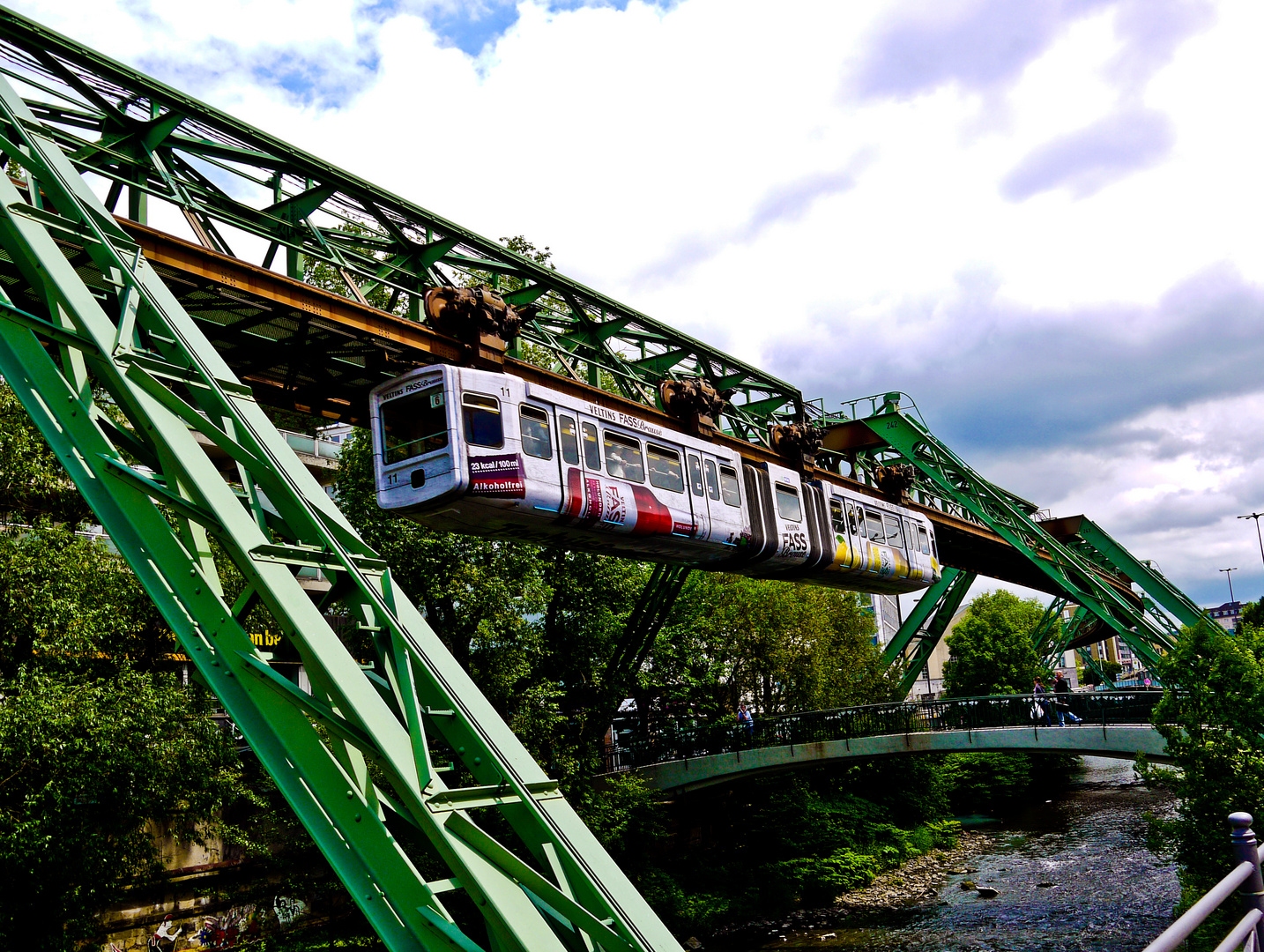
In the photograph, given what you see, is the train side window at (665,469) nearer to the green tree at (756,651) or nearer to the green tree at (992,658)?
the green tree at (756,651)

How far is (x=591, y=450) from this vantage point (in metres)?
15.7

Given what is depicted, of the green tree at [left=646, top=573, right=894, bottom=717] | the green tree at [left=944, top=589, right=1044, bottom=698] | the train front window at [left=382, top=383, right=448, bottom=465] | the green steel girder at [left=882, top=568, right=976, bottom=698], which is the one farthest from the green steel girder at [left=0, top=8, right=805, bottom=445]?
the green tree at [left=944, top=589, right=1044, bottom=698]

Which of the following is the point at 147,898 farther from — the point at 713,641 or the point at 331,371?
the point at 713,641

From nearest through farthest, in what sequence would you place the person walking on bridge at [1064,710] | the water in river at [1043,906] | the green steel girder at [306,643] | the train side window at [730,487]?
1. the green steel girder at [306,643]
2. the train side window at [730,487]
3. the water in river at [1043,906]
4. the person walking on bridge at [1064,710]

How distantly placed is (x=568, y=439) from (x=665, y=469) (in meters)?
2.69

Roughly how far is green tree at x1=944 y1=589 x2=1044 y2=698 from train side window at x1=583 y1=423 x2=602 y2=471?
1710 inches

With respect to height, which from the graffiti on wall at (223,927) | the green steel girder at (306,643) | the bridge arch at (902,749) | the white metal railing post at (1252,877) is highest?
the green steel girder at (306,643)

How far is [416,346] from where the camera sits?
1488 centimetres

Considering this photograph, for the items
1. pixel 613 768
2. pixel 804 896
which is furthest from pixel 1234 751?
pixel 613 768

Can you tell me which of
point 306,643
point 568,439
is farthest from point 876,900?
point 306,643

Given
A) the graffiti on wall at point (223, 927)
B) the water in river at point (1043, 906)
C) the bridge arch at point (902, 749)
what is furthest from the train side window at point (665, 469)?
the bridge arch at point (902, 749)

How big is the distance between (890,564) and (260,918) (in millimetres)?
16863

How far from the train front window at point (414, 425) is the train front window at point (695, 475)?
226 inches

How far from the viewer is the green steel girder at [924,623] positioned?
131 feet
